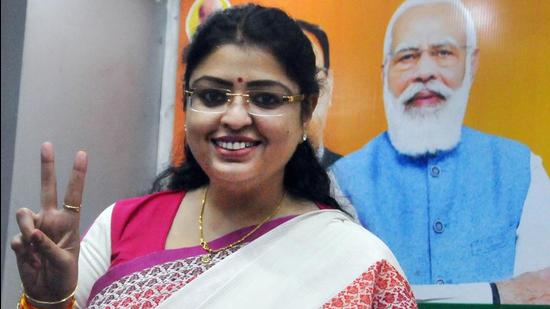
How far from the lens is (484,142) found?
169cm

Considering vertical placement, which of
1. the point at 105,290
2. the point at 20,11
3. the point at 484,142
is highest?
the point at 20,11

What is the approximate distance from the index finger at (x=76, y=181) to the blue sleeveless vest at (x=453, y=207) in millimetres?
989

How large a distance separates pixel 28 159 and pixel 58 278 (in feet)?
1.86

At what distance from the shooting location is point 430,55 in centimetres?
175

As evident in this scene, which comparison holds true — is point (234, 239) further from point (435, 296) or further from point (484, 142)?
point (484, 142)

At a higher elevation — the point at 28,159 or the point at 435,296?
the point at 28,159

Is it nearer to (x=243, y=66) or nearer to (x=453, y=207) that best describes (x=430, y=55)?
(x=453, y=207)

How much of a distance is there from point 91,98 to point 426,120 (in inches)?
39.6

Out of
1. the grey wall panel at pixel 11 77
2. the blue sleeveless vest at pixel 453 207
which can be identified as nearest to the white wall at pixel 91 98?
the grey wall panel at pixel 11 77

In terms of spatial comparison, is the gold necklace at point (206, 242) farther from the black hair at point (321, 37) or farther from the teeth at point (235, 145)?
the black hair at point (321, 37)

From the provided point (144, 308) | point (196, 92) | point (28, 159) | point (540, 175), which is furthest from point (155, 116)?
point (540, 175)

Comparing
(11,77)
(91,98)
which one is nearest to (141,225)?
(11,77)

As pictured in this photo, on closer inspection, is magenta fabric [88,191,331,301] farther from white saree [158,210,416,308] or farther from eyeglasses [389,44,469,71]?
eyeglasses [389,44,469,71]

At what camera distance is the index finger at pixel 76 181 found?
102 centimetres
